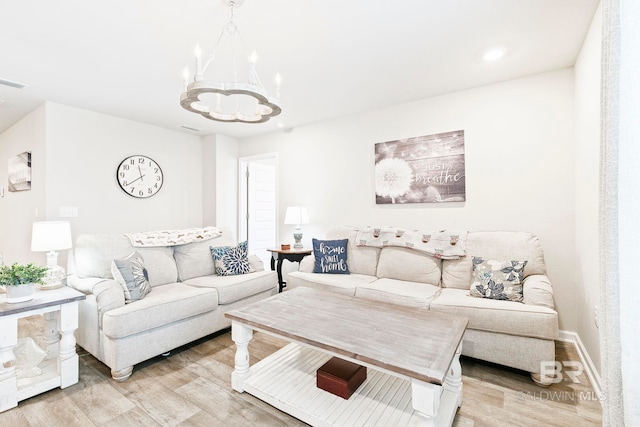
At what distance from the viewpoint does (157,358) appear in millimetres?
2471

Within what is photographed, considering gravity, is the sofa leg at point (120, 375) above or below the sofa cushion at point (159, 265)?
below

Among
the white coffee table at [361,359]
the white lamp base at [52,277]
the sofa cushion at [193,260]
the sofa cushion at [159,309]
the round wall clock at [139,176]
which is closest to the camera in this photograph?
the white coffee table at [361,359]

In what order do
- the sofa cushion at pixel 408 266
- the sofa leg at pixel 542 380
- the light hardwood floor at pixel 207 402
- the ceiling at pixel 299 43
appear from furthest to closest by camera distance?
the sofa cushion at pixel 408 266
the sofa leg at pixel 542 380
the ceiling at pixel 299 43
the light hardwood floor at pixel 207 402

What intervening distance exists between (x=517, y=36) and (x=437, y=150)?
1.31m

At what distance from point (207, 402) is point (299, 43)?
262 centimetres

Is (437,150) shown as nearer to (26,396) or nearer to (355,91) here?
(355,91)

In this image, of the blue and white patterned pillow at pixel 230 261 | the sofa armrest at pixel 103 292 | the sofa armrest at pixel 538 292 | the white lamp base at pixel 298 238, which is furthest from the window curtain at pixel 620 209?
the white lamp base at pixel 298 238

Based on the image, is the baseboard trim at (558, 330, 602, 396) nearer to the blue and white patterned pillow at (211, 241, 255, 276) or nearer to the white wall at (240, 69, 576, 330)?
the white wall at (240, 69, 576, 330)

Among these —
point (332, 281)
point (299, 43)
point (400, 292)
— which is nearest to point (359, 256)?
point (332, 281)

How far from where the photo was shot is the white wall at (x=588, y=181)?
201 centimetres

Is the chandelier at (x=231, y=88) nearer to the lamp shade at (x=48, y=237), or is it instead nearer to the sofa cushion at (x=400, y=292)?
the lamp shade at (x=48, y=237)

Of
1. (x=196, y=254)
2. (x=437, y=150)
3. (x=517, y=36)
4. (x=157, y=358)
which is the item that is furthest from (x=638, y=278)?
(x=196, y=254)

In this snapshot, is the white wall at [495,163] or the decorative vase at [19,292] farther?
the white wall at [495,163]

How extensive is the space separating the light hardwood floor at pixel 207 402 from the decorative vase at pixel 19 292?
65 cm
